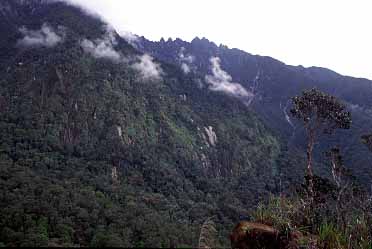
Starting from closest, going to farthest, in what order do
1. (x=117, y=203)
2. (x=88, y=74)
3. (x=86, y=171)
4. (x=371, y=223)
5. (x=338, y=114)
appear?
(x=371, y=223), (x=338, y=114), (x=117, y=203), (x=86, y=171), (x=88, y=74)

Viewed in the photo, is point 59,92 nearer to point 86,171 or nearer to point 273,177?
point 86,171

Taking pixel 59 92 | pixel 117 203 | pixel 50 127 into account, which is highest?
pixel 59 92

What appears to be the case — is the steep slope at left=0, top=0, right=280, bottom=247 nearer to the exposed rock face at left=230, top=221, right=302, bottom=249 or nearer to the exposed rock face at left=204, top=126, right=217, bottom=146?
the exposed rock face at left=204, top=126, right=217, bottom=146

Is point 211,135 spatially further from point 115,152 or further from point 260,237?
point 260,237

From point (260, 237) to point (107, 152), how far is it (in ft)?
468

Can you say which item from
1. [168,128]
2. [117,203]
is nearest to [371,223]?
[117,203]

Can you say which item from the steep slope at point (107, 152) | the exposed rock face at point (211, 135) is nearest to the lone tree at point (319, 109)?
the steep slope at point (107, 152)

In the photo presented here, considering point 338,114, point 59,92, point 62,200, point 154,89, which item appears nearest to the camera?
point 338,114

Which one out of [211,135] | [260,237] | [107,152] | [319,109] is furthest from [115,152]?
[260,237]

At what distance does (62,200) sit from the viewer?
93.6m

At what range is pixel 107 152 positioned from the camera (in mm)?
149750

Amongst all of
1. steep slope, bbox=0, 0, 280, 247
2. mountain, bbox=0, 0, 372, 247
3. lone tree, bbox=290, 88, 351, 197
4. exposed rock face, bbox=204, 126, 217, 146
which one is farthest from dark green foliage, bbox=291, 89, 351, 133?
exposed rock face, bbox=204, 126, 217, 146

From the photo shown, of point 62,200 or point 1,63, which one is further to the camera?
point 1,63

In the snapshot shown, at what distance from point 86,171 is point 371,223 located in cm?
12371
